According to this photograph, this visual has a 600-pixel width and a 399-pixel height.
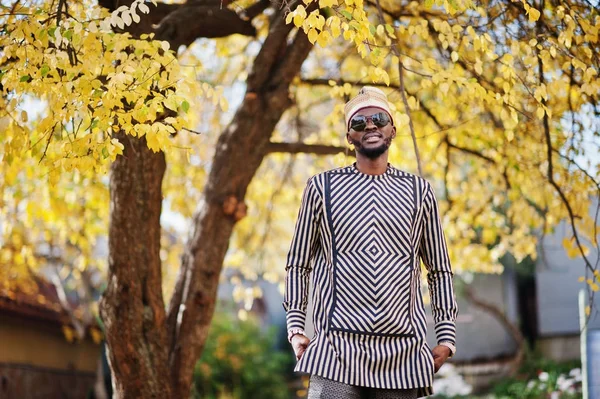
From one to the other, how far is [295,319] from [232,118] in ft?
12.8

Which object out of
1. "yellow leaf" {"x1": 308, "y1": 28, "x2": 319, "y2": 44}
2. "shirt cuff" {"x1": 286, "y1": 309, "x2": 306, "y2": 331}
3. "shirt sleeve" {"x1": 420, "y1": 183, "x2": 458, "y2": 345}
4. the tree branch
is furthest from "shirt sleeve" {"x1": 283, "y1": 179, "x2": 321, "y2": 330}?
the tree branch

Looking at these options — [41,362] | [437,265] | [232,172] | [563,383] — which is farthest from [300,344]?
[41,362]

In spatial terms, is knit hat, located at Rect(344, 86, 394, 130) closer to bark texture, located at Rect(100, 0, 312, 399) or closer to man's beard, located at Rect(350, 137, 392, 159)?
man's beard, located at Rect(350, 137, 392, 159)

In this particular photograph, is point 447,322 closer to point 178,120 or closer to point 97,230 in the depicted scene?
point 178,120

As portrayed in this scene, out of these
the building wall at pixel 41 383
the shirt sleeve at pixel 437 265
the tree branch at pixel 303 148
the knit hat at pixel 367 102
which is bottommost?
the building wall at pixel 41 383

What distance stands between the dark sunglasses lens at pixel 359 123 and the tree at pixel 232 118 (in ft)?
2.80

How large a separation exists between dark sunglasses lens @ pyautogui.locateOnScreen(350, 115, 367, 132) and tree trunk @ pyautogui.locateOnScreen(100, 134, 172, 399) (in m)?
2.42

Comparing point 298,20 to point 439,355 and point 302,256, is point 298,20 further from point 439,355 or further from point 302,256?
point 439,355

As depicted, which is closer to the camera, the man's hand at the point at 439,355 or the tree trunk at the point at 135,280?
the man's hand at the point at 439,355

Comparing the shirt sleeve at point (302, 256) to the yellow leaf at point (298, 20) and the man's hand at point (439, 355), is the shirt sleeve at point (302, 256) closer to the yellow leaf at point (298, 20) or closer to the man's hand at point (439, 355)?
the man's hand at point (439, 355)

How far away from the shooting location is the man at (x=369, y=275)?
10.3 ft

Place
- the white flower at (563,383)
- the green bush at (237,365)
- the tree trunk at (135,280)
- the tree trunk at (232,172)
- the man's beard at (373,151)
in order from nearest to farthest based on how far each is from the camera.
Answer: the man's beard at (373,151), the tree trunk at (135,280), the tree trunk at (232,172), the white flower at (563,383), the green bush at (237,365)

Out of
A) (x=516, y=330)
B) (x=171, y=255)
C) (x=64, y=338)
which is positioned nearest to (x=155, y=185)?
(x=171, y=255)

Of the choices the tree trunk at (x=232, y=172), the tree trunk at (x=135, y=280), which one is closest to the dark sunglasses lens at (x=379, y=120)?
the tree trunk at (x=135, y=280)
